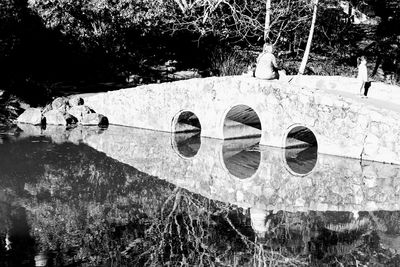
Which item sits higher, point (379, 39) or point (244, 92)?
point (379, 39)

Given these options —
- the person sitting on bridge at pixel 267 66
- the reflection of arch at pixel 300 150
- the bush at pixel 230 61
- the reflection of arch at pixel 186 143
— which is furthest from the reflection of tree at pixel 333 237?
the bush at pixel 230 61

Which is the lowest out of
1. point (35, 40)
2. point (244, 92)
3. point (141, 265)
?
point (141, 265)

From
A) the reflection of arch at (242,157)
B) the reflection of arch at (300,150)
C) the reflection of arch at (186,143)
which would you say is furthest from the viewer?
the reflection of arch at (186,143)

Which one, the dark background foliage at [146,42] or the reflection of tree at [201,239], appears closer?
the reflection of tree at [201,239]

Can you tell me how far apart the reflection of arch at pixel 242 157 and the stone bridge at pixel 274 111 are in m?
0.52

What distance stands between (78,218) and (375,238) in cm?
668

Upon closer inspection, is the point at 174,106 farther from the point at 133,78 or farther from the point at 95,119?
the point at 133,78

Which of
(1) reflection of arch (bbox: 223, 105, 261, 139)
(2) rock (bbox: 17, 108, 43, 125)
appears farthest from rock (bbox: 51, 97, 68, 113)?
(1) reflection of arch (bbox: 223, 105, 261, 139)

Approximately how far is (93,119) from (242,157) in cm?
726

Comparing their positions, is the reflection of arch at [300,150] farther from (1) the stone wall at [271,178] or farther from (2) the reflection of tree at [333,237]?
(2) the reflection of tree at [333,237]

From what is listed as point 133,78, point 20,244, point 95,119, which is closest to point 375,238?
point 20,244

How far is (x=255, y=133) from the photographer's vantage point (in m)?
24.0

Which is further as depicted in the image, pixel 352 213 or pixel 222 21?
pixel 222 21

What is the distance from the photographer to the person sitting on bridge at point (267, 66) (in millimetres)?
20609
